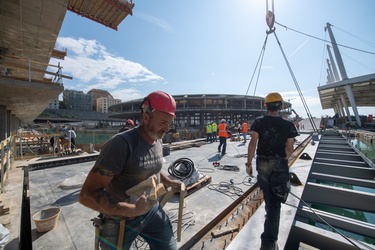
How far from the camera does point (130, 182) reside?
132 centimetres

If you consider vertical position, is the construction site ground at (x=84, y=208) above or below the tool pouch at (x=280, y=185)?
below

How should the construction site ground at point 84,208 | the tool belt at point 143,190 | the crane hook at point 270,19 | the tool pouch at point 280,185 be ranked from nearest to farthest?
the tool belt at point 143,190 < the tool pouch at point 280,185 < the construction site ground at point 84,208 < the crane hook at point 270,19

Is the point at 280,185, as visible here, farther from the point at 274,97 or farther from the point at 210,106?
the point at 210,106

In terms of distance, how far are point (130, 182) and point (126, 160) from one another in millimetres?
191

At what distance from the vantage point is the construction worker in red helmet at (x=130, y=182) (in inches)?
44.8

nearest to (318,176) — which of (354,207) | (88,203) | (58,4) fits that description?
(354,207)

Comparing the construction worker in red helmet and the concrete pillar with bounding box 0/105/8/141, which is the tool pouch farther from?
the concrete pillar with bounding box 0/105/8/141

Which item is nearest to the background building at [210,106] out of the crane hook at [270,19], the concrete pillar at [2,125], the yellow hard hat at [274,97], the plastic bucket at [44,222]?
the concrete pillar at [2,125]

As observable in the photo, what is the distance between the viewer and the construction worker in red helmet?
44.8 inches

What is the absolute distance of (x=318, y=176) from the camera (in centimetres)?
514

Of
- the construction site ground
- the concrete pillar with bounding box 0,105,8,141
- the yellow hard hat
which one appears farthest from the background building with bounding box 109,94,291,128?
the yellow hard hat

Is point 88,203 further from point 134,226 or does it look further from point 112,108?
point 112,108

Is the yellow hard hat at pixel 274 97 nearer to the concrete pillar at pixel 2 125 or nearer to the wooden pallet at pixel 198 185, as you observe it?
the wooden pallet at pixel 198 185

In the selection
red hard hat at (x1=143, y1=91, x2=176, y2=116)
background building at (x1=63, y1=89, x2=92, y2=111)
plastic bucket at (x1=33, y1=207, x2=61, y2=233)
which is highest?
background building at (x1=63, y1=89, x2=92, y2=111)
